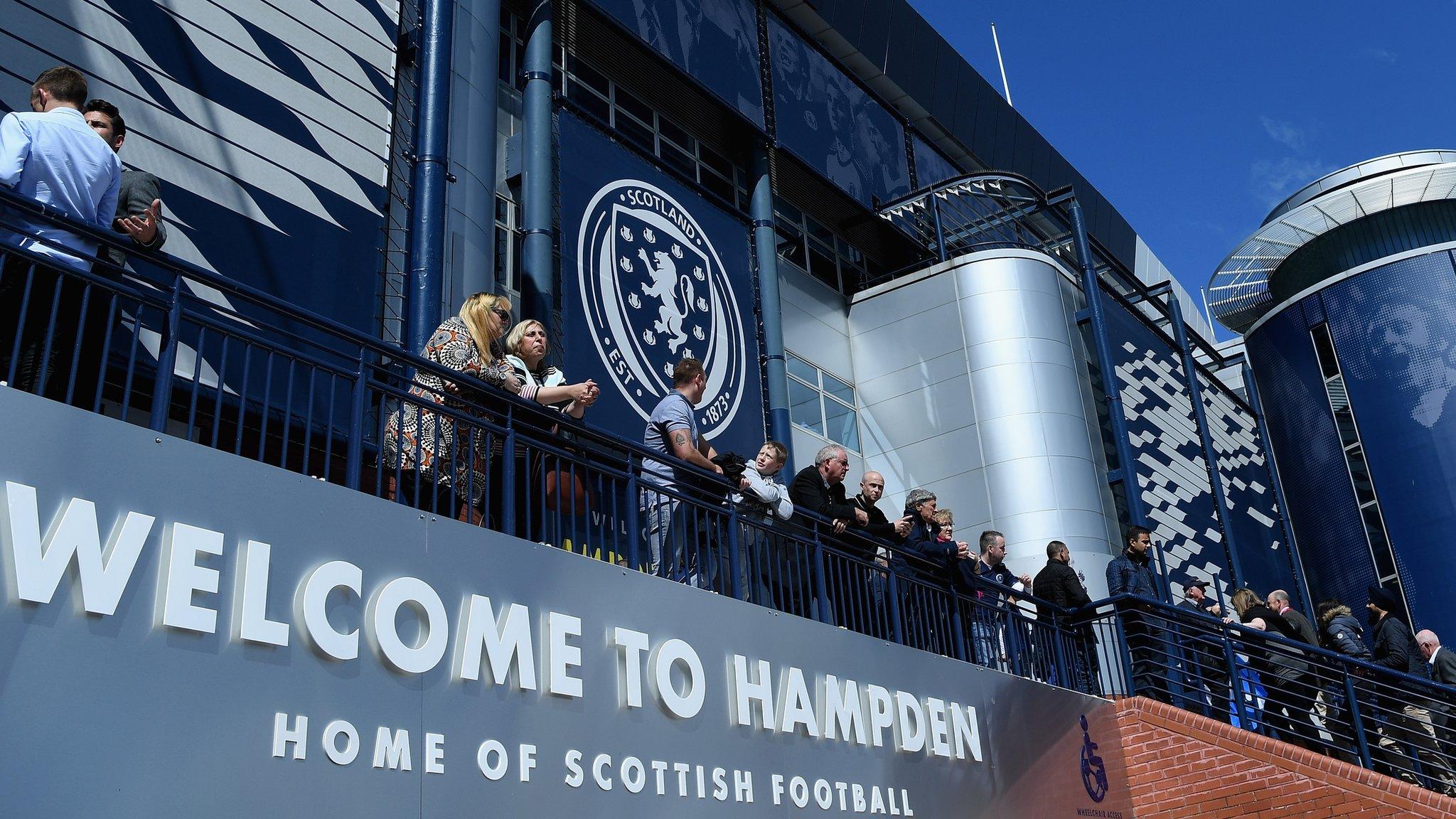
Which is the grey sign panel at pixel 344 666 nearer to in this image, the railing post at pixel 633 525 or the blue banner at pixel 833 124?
the railing post at pixel 633 525

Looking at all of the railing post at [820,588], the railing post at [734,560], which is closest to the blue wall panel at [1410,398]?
the railing post at [820,588]

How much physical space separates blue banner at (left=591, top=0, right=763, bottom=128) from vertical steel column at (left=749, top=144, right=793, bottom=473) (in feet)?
3.04

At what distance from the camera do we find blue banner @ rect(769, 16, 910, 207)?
20438 mm

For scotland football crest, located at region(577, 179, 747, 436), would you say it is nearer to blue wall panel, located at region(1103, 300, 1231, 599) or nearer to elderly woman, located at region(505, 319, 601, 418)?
elderly woman, located at region(505, 319, 601, 418)

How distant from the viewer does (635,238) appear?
1580 centimetres

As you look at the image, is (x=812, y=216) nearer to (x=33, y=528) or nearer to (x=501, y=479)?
(x=501, y=479)

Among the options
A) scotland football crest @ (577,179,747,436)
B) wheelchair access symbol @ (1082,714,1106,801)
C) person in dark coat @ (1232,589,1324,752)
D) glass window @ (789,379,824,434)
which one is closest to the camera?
wheelchair access symbol @ (1082,714,1106,801)

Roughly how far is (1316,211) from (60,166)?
3232 centimetres

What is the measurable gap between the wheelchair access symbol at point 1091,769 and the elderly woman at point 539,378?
6.09 metres

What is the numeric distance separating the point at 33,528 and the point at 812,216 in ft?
59.1

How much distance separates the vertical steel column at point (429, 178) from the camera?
12.0 m

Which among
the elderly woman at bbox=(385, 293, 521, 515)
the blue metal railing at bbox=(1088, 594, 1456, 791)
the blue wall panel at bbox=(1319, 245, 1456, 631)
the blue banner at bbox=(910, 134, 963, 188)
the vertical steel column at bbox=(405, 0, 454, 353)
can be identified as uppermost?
the blue banner at bbox=(910, 134, 963, 188)

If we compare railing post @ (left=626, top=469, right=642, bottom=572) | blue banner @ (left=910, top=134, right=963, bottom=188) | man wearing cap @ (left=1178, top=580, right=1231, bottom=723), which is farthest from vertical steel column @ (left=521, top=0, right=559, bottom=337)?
blue banner @ (left=910, top=134, right=963, bottom=188)

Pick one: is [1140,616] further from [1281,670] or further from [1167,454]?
[1167,454]
